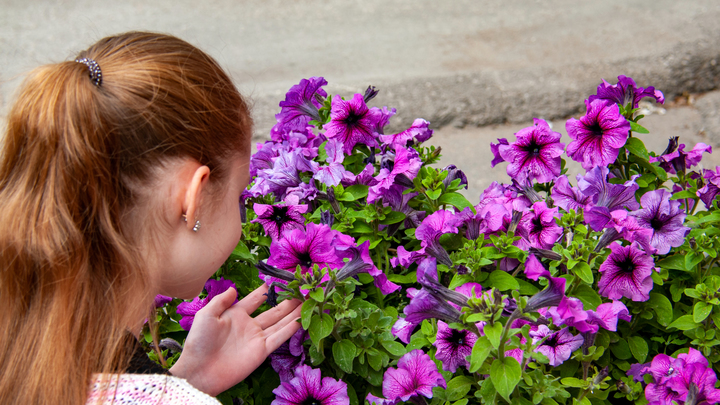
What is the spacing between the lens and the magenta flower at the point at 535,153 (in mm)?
1455

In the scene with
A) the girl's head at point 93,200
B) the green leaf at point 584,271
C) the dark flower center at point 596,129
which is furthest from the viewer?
the dark flower center at point 596,129

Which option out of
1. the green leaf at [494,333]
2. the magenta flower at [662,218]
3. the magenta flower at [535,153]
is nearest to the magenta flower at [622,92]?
the magenta flower at [535,153]

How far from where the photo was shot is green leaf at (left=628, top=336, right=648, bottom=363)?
4.43 feet

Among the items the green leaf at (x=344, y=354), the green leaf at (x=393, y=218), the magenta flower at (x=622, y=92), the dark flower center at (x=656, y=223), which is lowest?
the green leaf at (x=344, y=354)

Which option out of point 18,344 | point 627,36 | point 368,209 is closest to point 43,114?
point 18,344

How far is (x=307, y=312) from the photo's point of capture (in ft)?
3.95

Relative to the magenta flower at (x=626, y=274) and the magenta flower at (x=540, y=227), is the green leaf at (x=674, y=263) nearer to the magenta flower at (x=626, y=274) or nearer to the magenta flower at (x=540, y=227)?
the magenta flower at (x=626, y=274)

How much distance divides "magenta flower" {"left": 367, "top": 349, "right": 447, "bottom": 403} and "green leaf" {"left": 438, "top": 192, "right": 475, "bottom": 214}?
37 centimetres

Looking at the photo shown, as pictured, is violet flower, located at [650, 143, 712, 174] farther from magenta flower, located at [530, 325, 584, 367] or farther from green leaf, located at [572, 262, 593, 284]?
magenta flower, located at [530, 325, 584, 367]

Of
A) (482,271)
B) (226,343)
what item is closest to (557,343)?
(482,271)

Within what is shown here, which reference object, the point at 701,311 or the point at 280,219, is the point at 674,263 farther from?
the point at 280,219

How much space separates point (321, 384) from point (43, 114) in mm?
763

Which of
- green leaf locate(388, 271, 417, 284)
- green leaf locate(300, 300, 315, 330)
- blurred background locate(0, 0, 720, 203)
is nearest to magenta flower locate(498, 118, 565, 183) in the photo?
green leaf locate(388, 271, 417, 284)

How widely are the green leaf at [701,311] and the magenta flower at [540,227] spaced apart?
32 cm
